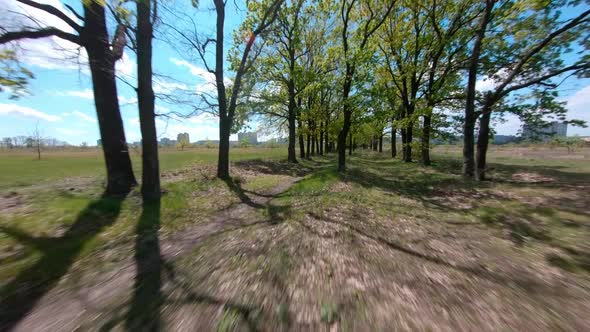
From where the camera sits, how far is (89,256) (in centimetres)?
466

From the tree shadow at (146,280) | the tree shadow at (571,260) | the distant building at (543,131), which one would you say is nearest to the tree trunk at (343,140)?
the distant building at (543,131)

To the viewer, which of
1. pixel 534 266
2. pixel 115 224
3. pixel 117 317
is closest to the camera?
pixel 117 317

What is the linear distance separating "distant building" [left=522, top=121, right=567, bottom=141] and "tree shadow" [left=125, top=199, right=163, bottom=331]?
17.5 metres

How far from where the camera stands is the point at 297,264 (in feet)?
13.7

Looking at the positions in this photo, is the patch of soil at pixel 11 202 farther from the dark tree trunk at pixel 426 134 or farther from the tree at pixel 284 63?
the dark tree trunk at pixel 426 134

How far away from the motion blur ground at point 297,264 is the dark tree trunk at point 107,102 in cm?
103

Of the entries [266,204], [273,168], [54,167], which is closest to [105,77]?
[266,204]

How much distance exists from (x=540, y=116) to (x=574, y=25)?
4.33 m

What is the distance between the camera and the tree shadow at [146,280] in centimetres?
287

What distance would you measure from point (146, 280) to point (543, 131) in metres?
18.0

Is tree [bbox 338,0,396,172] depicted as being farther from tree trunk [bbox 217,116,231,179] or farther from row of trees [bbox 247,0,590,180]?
tree trunk [bbox 217,116,231,179]

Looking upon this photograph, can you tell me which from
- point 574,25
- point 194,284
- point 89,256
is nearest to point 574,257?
point 194,284

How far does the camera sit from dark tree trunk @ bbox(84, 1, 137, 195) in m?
7.76

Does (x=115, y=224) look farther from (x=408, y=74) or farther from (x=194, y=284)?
(x=408, y=74)
